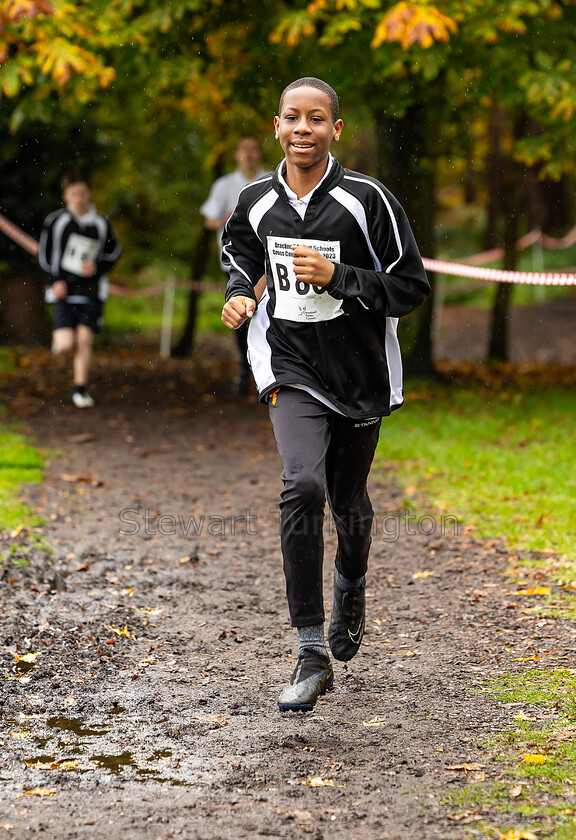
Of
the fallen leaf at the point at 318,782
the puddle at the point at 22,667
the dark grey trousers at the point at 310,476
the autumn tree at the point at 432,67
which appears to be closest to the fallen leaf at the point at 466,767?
the fallen leaf at the point at 318,782

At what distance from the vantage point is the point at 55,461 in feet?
28.9

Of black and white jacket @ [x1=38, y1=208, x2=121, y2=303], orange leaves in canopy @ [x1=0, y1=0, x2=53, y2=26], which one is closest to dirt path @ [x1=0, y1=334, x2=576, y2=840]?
black and white jacket @ [x1=38, y1=208, x2=121, y2=303]

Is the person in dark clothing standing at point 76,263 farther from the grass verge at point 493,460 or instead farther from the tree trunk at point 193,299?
the tree trunk at point 193,299

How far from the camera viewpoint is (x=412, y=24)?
7.91 metres

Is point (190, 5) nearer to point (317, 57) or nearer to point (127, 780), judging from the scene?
point (317, 57)

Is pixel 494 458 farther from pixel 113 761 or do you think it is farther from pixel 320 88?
Answer: pixel 113 761

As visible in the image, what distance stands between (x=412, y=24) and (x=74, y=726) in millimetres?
6025

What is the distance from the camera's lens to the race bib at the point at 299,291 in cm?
388

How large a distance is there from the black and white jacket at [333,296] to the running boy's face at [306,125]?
0.36ft

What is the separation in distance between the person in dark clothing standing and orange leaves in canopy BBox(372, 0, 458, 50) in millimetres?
3705

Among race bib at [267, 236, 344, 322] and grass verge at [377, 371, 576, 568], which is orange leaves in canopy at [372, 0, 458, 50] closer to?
grass verge at [377, 371, 576, 568]

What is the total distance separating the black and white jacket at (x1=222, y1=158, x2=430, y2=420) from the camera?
387 cm

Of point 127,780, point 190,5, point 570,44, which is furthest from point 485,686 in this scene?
point 570,44

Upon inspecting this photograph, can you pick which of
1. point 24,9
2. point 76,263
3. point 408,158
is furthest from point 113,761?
point 408,158
